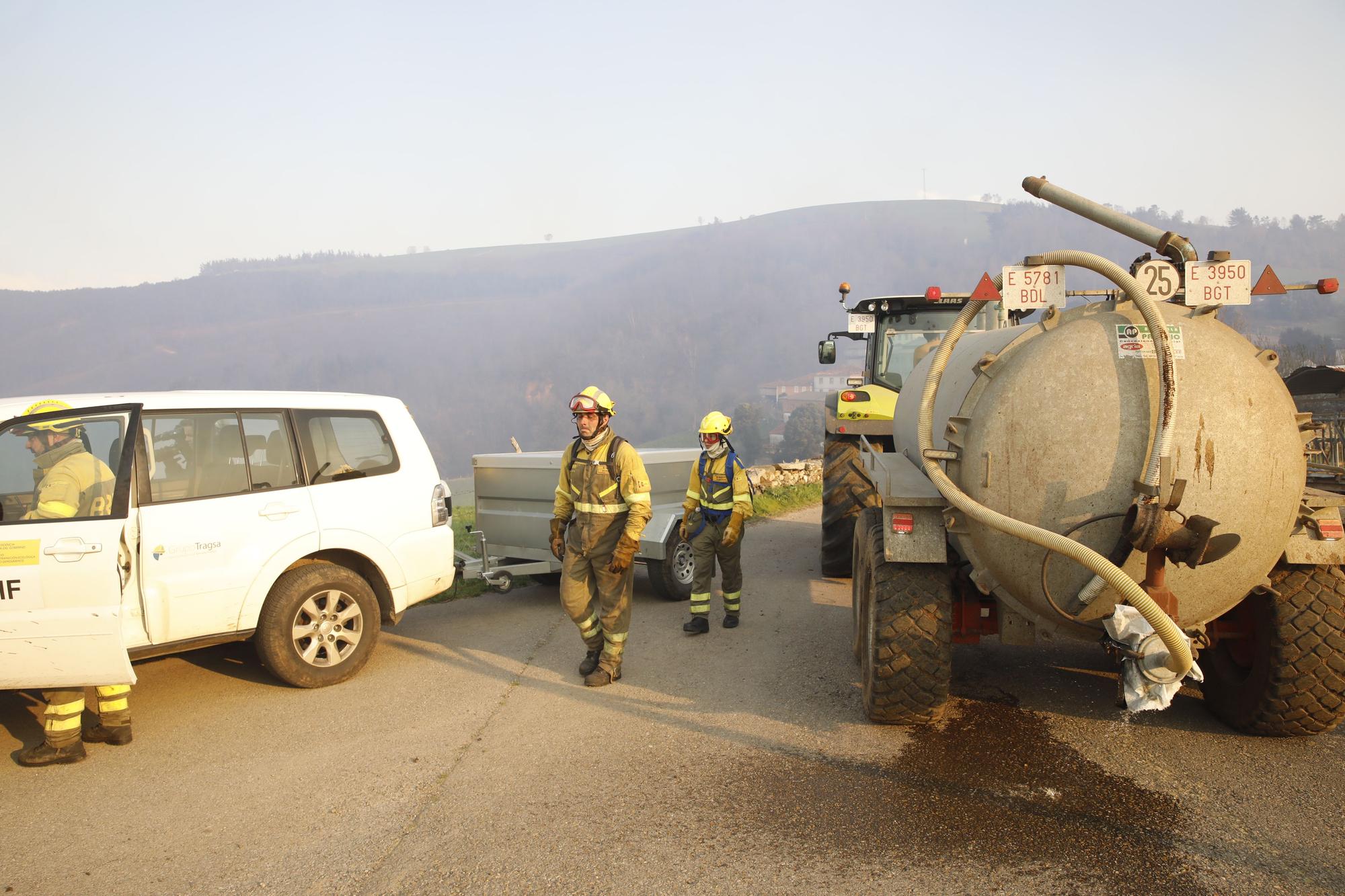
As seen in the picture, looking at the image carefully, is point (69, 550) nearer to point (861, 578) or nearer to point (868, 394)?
point (861, 578)

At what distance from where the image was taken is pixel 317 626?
5.41 metres

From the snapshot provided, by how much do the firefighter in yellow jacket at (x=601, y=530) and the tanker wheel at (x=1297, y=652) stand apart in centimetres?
349

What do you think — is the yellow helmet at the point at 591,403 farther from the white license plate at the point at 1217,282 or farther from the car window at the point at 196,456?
the white license plate at the point at 1217,282

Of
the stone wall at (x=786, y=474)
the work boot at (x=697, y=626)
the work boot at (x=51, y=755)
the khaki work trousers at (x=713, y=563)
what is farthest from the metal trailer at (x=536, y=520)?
the stone wall at (x=786, y=474)

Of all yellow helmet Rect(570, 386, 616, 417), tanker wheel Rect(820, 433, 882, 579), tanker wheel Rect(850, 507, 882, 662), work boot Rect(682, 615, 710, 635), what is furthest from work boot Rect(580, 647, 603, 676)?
tanker wheel Rect(820, 433, 882, 579)

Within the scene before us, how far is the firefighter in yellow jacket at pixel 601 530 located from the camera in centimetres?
561

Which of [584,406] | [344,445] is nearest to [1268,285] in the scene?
[584,406]

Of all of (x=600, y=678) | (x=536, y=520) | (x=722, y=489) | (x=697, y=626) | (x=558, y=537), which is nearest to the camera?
(x=600, y=678)

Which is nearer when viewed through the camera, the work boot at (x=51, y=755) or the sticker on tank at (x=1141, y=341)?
the sticker on tank at (x=1141, y=341)

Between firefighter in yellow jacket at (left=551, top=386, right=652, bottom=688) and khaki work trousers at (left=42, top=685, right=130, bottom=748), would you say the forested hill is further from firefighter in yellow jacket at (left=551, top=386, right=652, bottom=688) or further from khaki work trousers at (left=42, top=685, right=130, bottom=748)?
khaki work trousers at (left=42, top=685, right=130, bottom=748)

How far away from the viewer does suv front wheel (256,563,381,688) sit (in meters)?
5.20

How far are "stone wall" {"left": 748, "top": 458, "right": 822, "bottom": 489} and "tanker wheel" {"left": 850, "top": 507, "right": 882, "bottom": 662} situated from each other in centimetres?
987

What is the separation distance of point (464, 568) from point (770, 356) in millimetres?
107553

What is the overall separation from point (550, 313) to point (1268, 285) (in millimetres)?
133604
